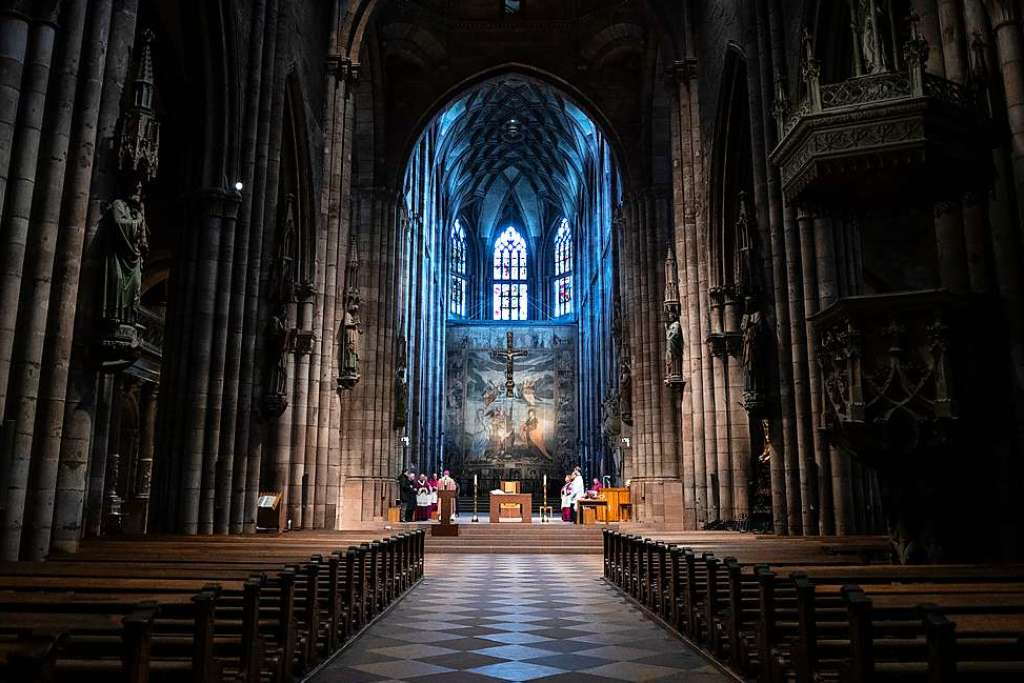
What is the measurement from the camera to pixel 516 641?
23.1 ft

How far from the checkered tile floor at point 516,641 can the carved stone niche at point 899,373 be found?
108 inches

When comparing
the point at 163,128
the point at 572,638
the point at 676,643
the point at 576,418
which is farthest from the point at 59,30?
the point at 576,418

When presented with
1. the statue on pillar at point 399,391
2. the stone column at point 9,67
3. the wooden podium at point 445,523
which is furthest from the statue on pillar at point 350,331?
the stone column at point 9,67

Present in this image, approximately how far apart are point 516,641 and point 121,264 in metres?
5.47

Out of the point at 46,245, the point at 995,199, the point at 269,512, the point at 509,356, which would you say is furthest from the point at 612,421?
the point at 46,245

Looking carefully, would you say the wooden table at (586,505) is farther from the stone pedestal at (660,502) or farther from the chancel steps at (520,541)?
the chancel steps at (520,541)

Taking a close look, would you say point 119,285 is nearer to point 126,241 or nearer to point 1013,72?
point 126,241

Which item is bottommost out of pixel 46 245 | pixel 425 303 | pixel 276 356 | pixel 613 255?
pixel 46 245

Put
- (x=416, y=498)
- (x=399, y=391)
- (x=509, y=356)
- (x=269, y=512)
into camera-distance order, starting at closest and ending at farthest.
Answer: (x=269, y=512) < (x=399, y=391) < (x=416, y=498) < (x=509, y=356)

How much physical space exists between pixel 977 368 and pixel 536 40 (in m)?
23.2

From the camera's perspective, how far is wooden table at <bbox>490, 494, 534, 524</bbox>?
2375 cm

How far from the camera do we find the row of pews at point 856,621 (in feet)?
10.6

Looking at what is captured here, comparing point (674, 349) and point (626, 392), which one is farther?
point (626, 392)

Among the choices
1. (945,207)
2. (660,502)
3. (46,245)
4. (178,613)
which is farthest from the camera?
(660,502)
